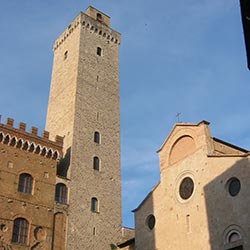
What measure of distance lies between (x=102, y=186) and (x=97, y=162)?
1947 millimetres

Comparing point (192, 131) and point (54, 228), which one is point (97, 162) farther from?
point (192, 131)

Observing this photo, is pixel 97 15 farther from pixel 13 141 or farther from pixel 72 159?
pixel 13 141

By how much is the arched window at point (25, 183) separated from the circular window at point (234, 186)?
12856 millimetres

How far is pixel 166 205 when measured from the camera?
78.3ft

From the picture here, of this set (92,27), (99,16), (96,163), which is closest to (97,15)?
(99,16)

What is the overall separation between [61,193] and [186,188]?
921 cm

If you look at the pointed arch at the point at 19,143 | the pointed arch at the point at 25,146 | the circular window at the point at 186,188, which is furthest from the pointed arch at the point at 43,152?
the circular window at the point at 186,188

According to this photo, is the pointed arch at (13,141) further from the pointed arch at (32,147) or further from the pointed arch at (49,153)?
the pointed arch at (49,153)

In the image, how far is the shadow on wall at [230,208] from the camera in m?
18.6

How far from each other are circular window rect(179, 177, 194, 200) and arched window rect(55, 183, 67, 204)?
8570 mm

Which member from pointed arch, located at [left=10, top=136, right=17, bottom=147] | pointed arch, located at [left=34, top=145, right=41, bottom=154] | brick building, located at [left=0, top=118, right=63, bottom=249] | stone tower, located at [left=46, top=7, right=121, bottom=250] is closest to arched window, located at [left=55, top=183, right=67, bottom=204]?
stone tower, located at [left=46, top=7, right=121, bottom=250]

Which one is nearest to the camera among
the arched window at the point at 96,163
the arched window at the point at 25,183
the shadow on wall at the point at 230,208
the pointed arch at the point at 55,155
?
the shadow on wall at the point at 230,208

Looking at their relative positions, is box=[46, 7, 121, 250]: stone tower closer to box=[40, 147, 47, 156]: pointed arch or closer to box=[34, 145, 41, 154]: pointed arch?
box=[40, 147, 47, 156]: pointed arch

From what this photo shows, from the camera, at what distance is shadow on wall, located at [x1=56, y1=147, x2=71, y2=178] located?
95.3 feet
